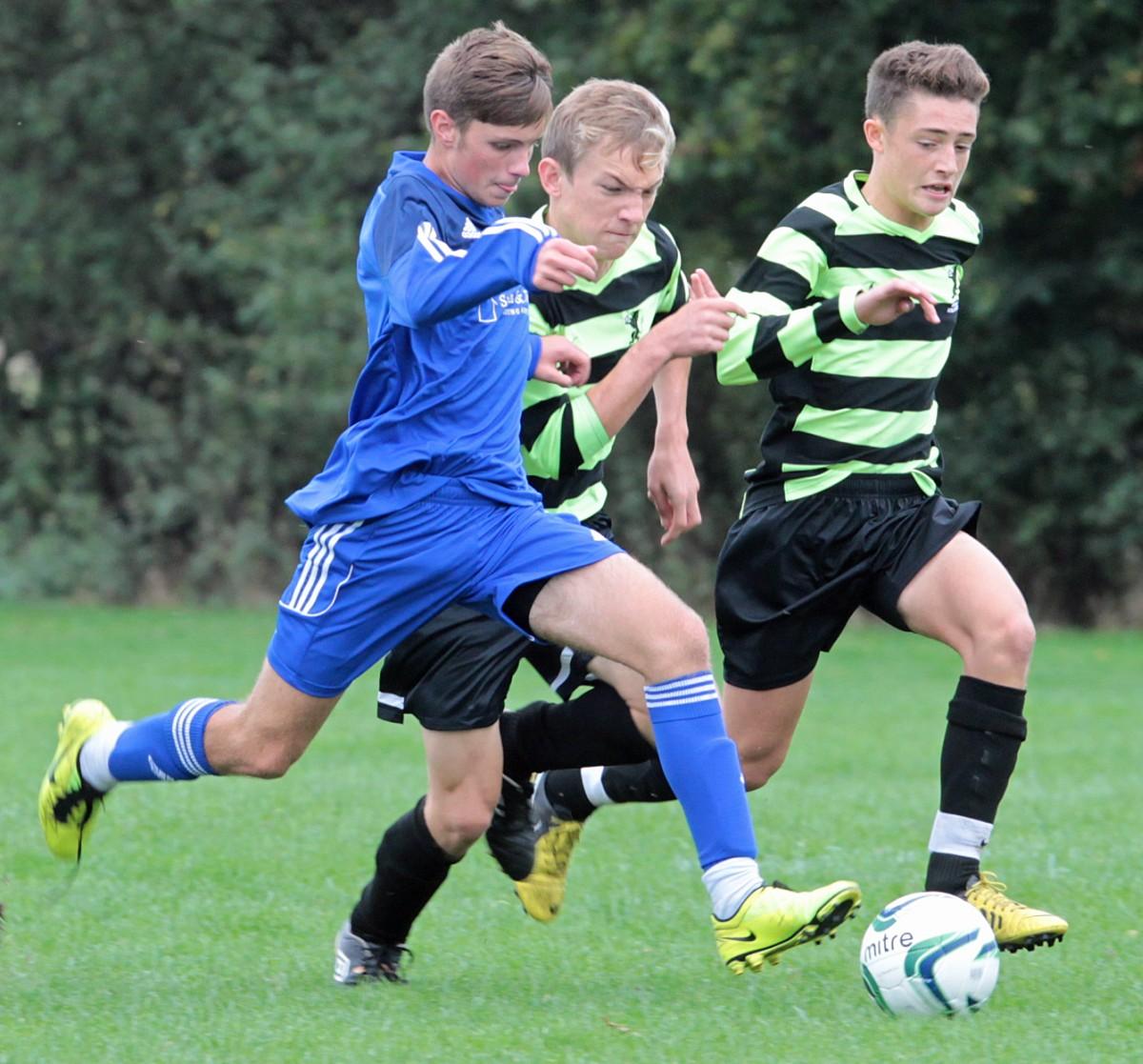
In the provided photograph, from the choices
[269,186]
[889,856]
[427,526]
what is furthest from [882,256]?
[269,186]

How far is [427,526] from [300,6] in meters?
13.2

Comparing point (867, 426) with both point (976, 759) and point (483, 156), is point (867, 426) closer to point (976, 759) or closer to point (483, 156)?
point (976, 759)

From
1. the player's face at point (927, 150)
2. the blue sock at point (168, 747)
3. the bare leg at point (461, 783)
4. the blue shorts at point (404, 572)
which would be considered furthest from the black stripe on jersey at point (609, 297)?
the blue sock at point (168, 747)

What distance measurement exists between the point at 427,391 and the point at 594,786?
134cm

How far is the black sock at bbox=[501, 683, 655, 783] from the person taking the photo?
4.68 m

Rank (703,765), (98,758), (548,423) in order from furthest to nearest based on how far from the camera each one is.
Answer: (548,423)
(98,758)
(703,765)

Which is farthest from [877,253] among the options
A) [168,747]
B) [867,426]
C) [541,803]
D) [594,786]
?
[168,747]

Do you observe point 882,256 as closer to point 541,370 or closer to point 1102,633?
point 541,370

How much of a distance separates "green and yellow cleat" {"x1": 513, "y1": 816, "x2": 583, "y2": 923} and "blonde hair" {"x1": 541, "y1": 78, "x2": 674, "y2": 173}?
164 cm

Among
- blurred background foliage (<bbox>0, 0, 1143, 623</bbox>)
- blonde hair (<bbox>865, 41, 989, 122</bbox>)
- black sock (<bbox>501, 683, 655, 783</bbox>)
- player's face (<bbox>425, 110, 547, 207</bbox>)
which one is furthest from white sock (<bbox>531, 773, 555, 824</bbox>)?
blurred background foliage (<bbox>0, 0, 1143, 623</bbox>)

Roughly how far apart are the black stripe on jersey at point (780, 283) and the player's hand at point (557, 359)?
0.67 metres

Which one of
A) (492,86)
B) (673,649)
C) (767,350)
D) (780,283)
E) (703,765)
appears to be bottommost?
(703,765)

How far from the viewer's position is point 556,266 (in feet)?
12.2

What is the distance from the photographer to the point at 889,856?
609cm
